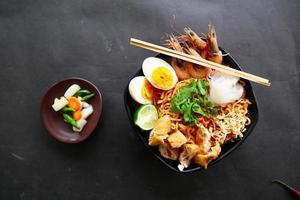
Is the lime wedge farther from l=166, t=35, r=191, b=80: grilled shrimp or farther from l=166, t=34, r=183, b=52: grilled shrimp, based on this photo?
l=166, t=34, r=183, b=52: grilled shrimp

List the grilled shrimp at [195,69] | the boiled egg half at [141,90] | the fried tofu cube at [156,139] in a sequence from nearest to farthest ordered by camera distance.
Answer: the fried tofu cube at [156,139] → the boiled egg half at [141,90] → the grilled shrimp at [195,69]

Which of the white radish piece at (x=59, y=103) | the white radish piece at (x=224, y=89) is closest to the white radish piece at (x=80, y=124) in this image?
the white radish piece at (x=59, y=103)

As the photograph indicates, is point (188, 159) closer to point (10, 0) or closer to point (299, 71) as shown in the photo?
point (299, 71)

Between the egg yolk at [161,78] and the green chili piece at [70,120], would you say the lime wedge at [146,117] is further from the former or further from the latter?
the green chili piece at [70,120]

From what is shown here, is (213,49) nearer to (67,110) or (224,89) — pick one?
(224,89)

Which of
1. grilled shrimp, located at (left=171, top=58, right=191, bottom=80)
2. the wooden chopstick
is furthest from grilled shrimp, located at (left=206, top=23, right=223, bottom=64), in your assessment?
grilled shrimp, located at (left=171, top=58, right=191, bottom=80)

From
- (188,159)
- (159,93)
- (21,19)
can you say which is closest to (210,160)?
(188,159)

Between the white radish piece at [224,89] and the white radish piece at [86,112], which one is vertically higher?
the white radish piece at [224,89]
